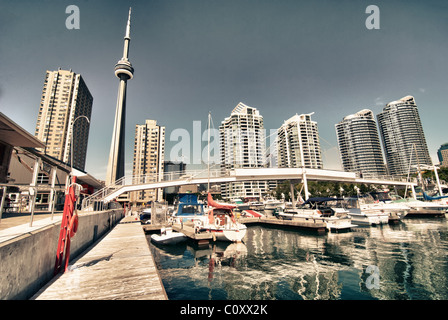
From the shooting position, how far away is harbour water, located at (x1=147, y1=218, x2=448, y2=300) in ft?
30.0

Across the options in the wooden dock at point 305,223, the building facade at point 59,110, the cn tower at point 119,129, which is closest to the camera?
the wooden dock at point 305,223

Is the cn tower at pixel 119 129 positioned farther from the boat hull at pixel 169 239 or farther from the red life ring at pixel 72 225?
the red life ring at pixel 72 225

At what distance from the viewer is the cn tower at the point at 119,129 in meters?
79.5

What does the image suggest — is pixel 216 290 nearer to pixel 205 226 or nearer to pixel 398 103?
pixel 205 226

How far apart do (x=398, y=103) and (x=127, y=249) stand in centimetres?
27052

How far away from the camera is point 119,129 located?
81.0m

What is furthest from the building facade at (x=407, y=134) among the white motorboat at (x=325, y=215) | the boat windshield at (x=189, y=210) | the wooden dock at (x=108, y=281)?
the wooden dock at (x=108, y=281)

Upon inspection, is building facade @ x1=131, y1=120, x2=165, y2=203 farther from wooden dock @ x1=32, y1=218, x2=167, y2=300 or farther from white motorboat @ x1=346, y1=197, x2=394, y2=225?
wooden dock @ x1=32, y1=218, x2=167, y2=300

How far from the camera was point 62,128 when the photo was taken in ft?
387

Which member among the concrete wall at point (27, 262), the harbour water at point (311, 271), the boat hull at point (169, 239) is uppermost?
the concrete wall at point (27, 262)

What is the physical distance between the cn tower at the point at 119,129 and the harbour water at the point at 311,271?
71.8 m

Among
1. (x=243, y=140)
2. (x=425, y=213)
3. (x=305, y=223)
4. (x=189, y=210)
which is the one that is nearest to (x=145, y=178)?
(x=189, y=210)

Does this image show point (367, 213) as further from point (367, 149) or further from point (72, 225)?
point (367, 149)
